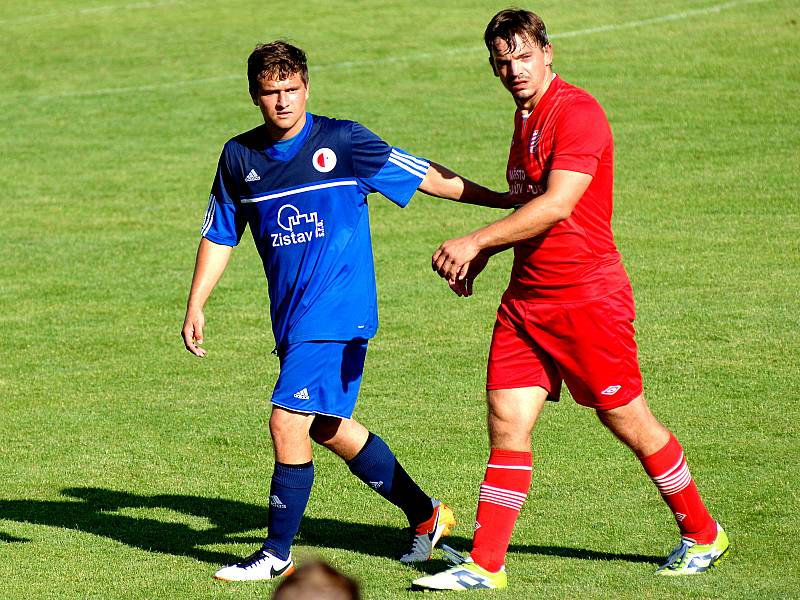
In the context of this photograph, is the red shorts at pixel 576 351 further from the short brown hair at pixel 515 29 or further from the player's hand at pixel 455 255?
the short brown hair at pixel 515 29

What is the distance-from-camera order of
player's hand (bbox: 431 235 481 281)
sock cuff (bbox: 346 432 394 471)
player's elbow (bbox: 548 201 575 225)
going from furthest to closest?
sock cuff (bbox: 346 432 394 471) → player's elbow (bbox: 548 201 575 225) → player's hand (bbox: 431 235 481 281)

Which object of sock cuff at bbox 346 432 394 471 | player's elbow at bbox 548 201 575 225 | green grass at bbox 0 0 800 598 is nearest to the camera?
player's elbow at bbox 548 201 575 225

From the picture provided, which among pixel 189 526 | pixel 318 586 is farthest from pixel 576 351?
pixel 318 586

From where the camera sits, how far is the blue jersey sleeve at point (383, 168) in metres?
5.89

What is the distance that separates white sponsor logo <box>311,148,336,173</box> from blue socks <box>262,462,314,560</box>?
1252 millimetres

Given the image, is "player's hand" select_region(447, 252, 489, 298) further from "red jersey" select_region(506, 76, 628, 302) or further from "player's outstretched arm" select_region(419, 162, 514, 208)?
"player's outstretched arm" select_region(419, 162, 514, 208)

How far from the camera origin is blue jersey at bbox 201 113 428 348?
19.0 ft

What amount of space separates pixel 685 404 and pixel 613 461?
1181 millimetres

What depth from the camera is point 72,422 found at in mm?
8438

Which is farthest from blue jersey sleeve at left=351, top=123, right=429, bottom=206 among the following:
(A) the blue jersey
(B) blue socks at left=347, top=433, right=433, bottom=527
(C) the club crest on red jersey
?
(B) blue socks at left=347, top=433, right=433, bottom=527


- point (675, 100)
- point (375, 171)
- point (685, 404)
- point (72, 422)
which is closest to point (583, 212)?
point (375, 171)

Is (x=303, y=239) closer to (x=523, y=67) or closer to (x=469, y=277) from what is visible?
(x=469, y=277)

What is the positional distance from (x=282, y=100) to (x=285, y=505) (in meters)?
1.69

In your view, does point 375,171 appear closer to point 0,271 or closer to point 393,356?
point 393,356
